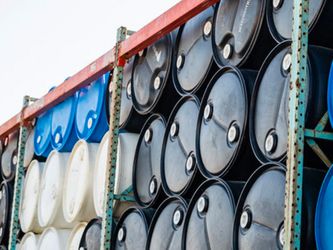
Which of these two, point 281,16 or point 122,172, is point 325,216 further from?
point 122,172

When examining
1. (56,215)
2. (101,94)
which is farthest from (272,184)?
(56,215)

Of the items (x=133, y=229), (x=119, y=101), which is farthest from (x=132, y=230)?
(x=119, y=101)

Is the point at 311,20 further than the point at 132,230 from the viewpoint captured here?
No

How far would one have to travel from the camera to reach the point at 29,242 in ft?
23.7

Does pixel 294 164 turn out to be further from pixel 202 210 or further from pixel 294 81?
pixel 202 210

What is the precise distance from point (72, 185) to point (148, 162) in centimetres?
124

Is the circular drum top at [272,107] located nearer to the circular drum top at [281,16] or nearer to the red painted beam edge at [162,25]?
the circular drum top at [281,16]

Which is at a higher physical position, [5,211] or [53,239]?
[5,211]

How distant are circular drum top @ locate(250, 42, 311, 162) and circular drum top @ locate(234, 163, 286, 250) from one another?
97 mm

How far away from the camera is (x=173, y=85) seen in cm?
537

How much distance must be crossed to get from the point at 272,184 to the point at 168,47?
1.73 metres

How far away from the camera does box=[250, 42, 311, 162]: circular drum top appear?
4.05m

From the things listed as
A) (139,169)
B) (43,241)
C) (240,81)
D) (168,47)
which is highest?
(168,47)

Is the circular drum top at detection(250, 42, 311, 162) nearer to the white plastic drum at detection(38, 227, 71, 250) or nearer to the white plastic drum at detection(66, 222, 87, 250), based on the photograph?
the white plastic drum at detection(66, 222, 87, 250)
